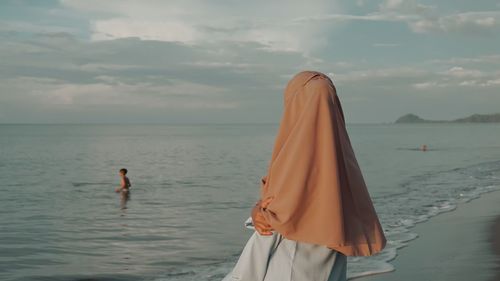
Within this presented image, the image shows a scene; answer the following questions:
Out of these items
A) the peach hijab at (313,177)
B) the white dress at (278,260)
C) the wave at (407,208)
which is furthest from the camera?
the wave at (407,208)

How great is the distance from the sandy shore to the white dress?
4994 mm

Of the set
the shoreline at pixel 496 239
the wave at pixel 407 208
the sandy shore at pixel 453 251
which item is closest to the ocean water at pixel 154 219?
the wave at pixel 407 208

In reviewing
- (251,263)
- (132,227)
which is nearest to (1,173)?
(132,227)

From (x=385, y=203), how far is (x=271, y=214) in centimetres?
1491

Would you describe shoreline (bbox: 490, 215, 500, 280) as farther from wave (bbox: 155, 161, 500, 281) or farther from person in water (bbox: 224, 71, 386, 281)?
person in water (bbox: 224, 71, 386, 281)

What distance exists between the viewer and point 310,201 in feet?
6.80

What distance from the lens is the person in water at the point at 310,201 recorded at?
6.75 feet

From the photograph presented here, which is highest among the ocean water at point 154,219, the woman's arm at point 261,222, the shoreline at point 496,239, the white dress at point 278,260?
the woman's arm at point 261,222

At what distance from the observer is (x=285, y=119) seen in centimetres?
219

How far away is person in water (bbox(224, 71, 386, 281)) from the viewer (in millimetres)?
2057

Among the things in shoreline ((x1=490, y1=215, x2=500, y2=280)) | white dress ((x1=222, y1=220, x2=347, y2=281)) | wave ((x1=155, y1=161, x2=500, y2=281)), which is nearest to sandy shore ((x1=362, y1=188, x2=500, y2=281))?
shoreline ((x1=490, y1=215, x2=500, y2=280))

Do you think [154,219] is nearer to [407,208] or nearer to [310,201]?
[407,208]

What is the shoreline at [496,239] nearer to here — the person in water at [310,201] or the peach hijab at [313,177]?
the person in water at [310,201]

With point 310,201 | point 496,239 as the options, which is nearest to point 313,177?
point 310,201
